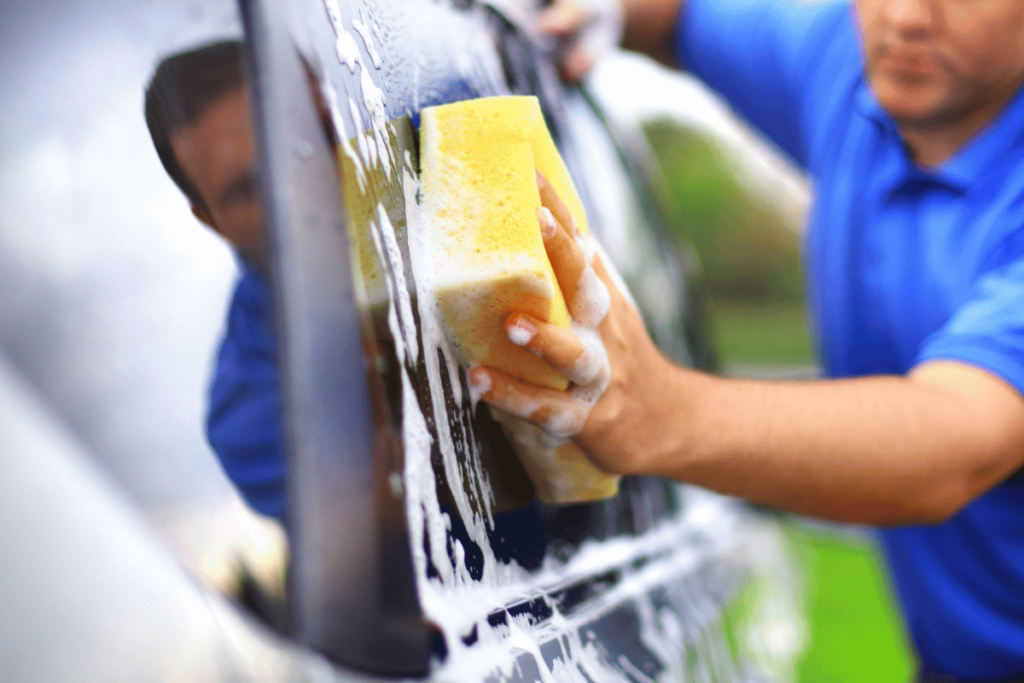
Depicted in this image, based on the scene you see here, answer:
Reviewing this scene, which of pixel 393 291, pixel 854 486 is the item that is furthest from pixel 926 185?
pixel 393 291

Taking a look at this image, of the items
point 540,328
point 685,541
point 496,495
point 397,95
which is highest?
point 397,95

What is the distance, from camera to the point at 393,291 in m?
0.68

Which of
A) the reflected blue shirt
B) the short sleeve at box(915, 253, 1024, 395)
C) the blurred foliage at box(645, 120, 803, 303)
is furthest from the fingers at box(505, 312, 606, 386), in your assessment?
the blurred foliage at box(645, 120, 803, 303)

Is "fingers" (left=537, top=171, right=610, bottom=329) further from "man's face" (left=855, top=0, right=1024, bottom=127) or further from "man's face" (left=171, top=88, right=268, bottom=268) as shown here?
"man's face" (left=855, top=0, right=1024, bottom=127)

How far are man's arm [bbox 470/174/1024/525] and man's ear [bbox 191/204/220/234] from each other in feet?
0.97

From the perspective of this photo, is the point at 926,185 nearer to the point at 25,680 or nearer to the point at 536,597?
the point at 536,597

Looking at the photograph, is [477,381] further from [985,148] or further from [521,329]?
[985,148]

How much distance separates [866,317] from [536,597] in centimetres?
124

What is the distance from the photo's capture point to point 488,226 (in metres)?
0.72

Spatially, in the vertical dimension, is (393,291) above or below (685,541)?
above

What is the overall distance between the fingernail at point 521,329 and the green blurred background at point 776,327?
1.70 meters

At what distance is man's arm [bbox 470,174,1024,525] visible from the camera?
2.58ft

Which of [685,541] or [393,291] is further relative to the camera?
[685,541]

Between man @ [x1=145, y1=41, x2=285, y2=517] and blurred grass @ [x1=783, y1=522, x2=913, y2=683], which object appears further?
blurred grass @ [x1=783, y1=522, x2=913, y2=683]
